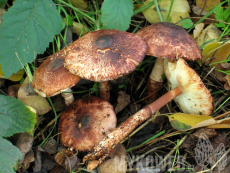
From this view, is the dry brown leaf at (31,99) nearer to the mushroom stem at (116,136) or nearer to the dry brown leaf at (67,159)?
the dry brown leaf at (67,159)

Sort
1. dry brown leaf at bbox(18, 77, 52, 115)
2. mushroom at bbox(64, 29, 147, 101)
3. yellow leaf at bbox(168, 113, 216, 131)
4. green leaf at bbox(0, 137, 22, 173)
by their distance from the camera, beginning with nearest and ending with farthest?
1. green leaf at bbox(0, 137, 22, 173)
2. mushroom at bbox(64, 29, 147, 101)
3. yellow leaf at bbox(168, 113, 216, 131)
4. dry brown leaf at bbox(18, 77, 52, 115)

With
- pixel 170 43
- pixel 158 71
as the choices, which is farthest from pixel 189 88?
pixel 158 71

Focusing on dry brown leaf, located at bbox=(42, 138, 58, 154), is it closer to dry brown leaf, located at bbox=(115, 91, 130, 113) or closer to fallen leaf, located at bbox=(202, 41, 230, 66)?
dry brown leaf, located at bbox=(115, 91, 130, 113)

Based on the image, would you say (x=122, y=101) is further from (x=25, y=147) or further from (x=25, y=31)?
(x=25, y=31)

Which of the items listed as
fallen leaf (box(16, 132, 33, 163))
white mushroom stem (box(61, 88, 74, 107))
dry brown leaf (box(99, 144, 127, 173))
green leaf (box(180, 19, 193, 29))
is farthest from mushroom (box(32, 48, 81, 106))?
green leaf (box(180, 19, 193, 29))

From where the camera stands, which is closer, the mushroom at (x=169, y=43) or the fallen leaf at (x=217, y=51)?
the mushroom at (x=169, y=43)

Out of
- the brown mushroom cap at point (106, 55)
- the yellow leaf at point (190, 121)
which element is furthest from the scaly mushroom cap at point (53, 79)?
the yellow leaf at point (190, 121)
